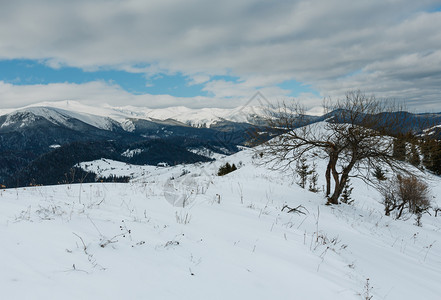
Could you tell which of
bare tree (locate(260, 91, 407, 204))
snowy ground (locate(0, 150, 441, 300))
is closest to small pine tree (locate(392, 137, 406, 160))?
bare tree (locate(260, 91, 407, 204))

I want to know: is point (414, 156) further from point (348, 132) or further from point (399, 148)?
point (348, 132)

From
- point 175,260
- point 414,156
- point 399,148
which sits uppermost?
point 399,148

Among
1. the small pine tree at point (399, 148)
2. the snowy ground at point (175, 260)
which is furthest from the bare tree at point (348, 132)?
the snowy ground at point (175, 260)

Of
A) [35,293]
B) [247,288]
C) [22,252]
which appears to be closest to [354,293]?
[247,288]

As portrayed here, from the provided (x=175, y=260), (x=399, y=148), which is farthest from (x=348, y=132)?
(x=175, y=260)

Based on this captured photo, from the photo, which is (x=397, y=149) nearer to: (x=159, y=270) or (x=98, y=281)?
(x=159, y=270)

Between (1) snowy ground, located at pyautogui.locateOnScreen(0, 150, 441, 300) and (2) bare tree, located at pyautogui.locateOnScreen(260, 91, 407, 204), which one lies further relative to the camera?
(2) bare tree, located at pyautogui.locateOnScreen(260, 91, 407, 204)

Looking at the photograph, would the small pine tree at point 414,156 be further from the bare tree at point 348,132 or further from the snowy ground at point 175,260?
the snowy ground at point 175,260

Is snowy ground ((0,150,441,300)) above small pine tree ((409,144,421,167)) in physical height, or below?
below

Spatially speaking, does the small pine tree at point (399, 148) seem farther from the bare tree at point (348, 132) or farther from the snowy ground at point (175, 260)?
the snowy ground at point (175, 260)

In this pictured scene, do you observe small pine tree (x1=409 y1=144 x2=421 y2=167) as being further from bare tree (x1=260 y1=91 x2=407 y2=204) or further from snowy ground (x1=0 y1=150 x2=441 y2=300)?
snowy ground (x1=0 y1=150 x2=441 y2=300)

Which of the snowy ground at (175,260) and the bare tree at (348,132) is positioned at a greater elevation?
the bare tree at (348,132)

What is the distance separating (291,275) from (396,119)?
1081cm

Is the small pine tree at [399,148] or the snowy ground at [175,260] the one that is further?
the small pine tree at [399,148]
